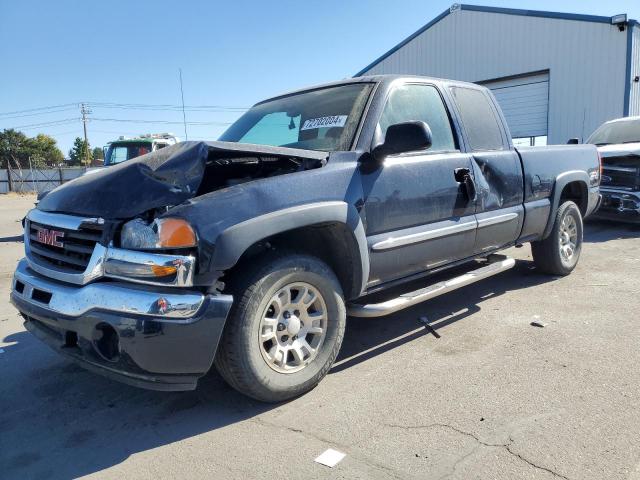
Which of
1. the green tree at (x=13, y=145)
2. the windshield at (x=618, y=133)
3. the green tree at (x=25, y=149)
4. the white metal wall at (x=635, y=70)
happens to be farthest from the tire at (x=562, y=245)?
the green tree at (x=13, y=145)

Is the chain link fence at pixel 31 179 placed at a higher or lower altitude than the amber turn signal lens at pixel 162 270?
lower

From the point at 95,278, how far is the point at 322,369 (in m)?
1.45

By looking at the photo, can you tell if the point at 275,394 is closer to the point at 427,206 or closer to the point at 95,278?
the point at 95,278

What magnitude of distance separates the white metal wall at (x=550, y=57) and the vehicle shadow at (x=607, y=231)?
807cm

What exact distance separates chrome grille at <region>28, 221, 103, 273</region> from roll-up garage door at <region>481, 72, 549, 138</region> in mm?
18622

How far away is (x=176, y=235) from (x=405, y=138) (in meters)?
1.58

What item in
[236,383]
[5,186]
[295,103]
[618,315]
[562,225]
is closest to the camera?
[236,383]

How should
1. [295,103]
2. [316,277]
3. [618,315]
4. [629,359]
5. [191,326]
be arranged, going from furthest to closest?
[618,315] < [295,103] < [629,359] < [316,277] < [191,326]

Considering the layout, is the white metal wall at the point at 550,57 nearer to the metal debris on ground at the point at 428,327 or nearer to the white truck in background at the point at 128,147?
the white truck in background at the point at 128,147

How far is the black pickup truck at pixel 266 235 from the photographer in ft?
8.35

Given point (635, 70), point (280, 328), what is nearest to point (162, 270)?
point (280, 328)

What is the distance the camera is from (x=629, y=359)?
11.5ft

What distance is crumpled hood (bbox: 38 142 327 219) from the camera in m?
2.67

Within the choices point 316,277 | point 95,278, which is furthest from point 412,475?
point 95,278
